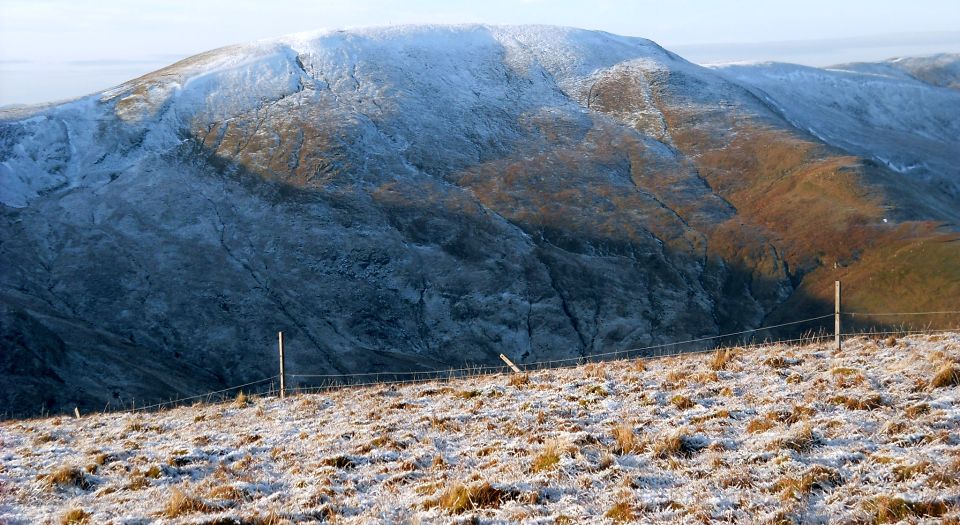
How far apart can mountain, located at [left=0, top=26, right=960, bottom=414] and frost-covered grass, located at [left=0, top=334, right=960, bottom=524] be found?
4128 centimetres

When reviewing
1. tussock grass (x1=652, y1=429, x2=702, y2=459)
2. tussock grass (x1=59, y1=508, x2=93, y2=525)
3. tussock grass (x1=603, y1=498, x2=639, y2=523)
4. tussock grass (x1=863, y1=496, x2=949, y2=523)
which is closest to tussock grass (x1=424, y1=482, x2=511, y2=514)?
tussock grass (x1=603, y1=498, x2=639, y2=523)

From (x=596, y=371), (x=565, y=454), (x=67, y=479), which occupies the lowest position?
(x=596, y=371)

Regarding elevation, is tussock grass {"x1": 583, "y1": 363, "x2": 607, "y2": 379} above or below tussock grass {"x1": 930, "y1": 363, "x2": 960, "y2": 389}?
below

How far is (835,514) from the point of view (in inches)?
400

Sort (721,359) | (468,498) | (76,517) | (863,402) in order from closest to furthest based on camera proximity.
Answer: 1. (468,498)
2. (76,517)
3. (863,402)
4. (721,359)

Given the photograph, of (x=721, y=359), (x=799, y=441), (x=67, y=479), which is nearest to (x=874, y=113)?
(x=721, y=359)

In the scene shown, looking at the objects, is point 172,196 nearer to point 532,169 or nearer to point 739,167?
point 532,169

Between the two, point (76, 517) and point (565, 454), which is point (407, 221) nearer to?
point (565, 454)

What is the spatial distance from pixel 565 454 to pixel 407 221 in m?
75.3

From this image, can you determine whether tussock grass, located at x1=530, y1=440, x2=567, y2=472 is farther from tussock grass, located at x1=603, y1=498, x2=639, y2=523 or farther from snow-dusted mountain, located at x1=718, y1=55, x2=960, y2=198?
snow-dusted mountain, located at x1=718, y1=55, x2=960, y2=198

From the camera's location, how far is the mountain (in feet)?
234

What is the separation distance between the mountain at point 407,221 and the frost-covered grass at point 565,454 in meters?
41.3

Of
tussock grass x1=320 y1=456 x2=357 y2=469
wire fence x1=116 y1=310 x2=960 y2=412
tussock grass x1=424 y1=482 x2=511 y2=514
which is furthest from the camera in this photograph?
wire fence x1=116 y1=310 x2=960 y2=412

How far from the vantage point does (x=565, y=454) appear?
523 inches
